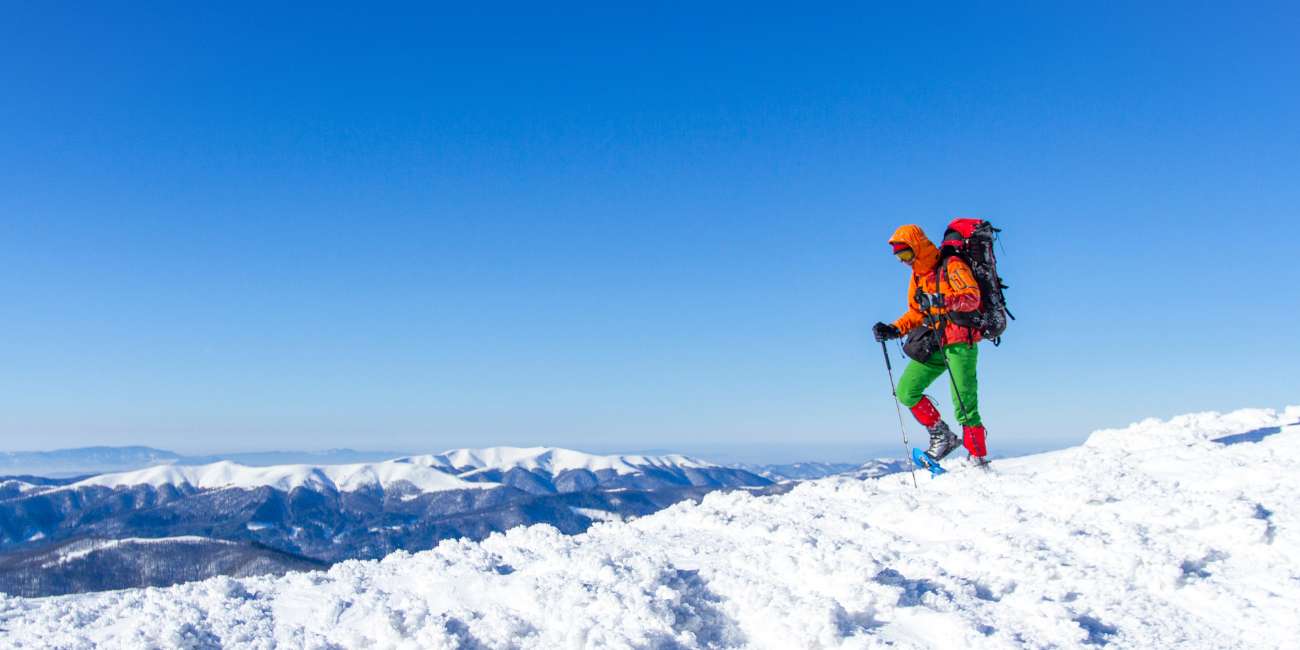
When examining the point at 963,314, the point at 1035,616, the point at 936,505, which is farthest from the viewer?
the point at 963,314

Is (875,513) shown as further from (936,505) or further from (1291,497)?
(1291,497)

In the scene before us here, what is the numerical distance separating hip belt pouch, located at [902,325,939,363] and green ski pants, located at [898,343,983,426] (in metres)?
0.11

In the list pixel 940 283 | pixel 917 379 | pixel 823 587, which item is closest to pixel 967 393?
pixel 917 379

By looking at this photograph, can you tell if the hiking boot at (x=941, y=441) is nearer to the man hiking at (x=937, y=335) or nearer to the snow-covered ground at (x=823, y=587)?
the man hiking at (x=937, y=335)

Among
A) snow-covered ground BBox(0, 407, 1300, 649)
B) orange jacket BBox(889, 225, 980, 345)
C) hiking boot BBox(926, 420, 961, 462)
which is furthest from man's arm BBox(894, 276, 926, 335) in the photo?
snow-covered ground BBox(0, 407, 1300, 649)

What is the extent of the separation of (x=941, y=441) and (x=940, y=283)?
2387 millimetres

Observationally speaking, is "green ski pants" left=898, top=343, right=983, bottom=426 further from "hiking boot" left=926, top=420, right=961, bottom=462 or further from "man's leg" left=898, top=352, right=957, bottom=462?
"hiking boot" left=926, top=420, right=961, bottom=462

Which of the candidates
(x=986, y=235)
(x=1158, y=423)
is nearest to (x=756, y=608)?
(x=986, y=235)

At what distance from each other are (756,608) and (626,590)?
896 millimetres

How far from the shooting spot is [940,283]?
9898 mm

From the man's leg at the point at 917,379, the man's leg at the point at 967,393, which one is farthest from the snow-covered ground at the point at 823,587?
the man's leg at the point at 917,379

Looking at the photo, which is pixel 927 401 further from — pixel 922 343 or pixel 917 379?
pixel 922 343

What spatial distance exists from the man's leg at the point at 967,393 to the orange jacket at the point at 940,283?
0.64 ft

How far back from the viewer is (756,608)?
16.5 ft
